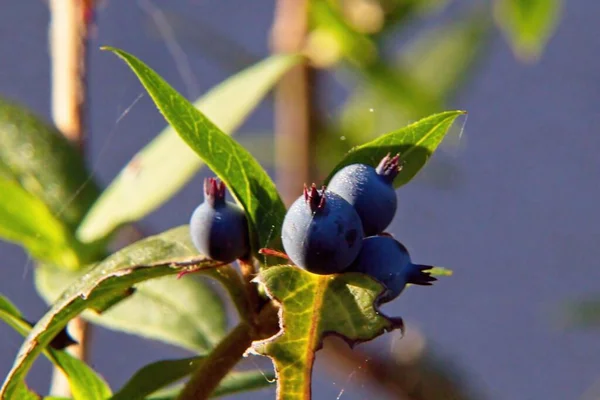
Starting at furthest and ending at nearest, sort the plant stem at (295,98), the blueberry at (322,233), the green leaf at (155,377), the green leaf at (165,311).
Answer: the plant stem at (295,98), the green leaf at (165,311), the green leaf at (155,377), the blueberry at (322,233)

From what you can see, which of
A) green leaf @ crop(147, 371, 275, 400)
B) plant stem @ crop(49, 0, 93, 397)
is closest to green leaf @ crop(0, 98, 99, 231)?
plant stem @ crop(49, 0, 93, 397)

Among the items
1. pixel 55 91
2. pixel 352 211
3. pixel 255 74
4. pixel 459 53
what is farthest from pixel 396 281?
pixel 459 53

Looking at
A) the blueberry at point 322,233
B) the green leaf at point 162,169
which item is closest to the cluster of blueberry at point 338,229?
the blueberry at point 322,233

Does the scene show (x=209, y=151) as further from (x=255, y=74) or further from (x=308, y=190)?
(x=255, y=74)

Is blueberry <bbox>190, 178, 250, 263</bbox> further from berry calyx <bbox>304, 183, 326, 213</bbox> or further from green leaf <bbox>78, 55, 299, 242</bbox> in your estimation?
green leaf <bbox>78, 55, 299, 242</bbox>

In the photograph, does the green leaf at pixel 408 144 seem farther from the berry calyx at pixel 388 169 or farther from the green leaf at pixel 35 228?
the green leaf at pixel 35 228

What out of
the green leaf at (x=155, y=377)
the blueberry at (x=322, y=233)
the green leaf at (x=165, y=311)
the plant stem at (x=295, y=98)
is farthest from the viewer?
the plant stem at (x=295, y=98)
